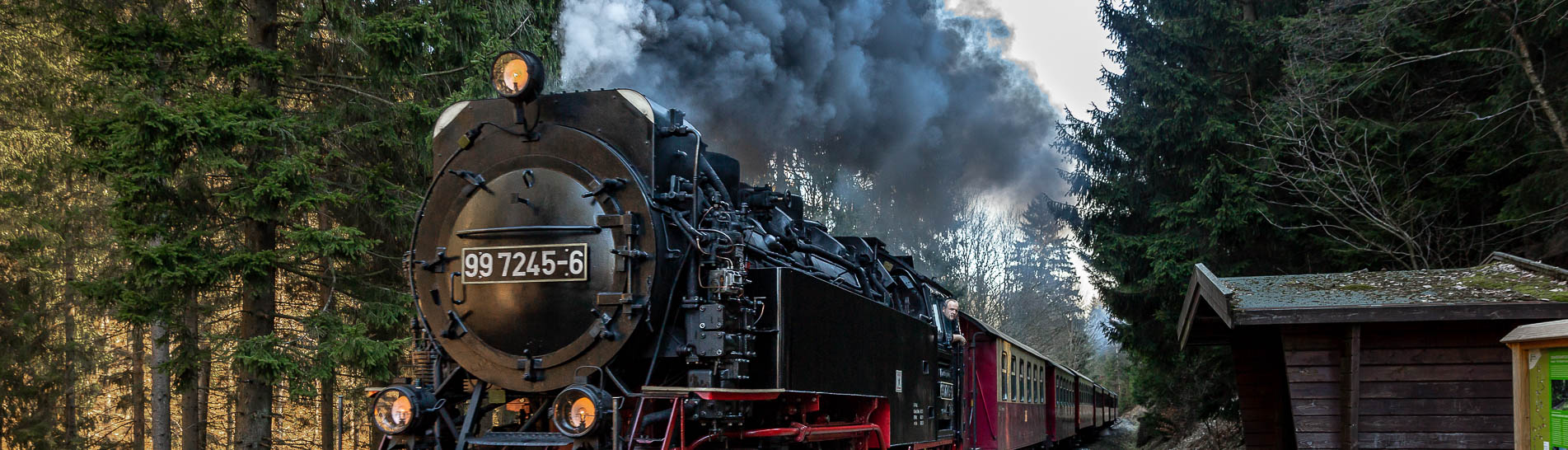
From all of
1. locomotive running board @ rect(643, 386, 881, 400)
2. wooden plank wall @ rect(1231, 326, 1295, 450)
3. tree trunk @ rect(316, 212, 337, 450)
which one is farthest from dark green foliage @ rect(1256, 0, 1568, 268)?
tree trunk @ rect(316, 212, 337, 450)

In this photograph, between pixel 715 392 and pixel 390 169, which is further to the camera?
pixel 390 169

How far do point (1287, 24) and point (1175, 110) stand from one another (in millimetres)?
2957

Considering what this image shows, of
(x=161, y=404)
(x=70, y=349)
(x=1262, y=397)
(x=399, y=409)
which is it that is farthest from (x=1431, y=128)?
(x=70, y=349)

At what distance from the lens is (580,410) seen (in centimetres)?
459

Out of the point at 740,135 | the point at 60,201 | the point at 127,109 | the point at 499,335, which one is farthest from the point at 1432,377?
the point at 60,201

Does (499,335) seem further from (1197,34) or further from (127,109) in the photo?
(1197,34)

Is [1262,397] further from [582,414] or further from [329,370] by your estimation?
[329,370]

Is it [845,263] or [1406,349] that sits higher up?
[845,263]

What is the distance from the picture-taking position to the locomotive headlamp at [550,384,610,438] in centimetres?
452

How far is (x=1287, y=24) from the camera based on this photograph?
12.0 m

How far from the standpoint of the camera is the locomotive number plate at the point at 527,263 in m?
4.98

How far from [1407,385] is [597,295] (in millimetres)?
5417

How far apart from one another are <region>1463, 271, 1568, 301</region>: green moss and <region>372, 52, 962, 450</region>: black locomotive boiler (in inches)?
173

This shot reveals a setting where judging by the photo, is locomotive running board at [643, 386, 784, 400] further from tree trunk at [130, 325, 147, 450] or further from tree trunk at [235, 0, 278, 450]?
tree trunk at [130, 325, 147, 450]
